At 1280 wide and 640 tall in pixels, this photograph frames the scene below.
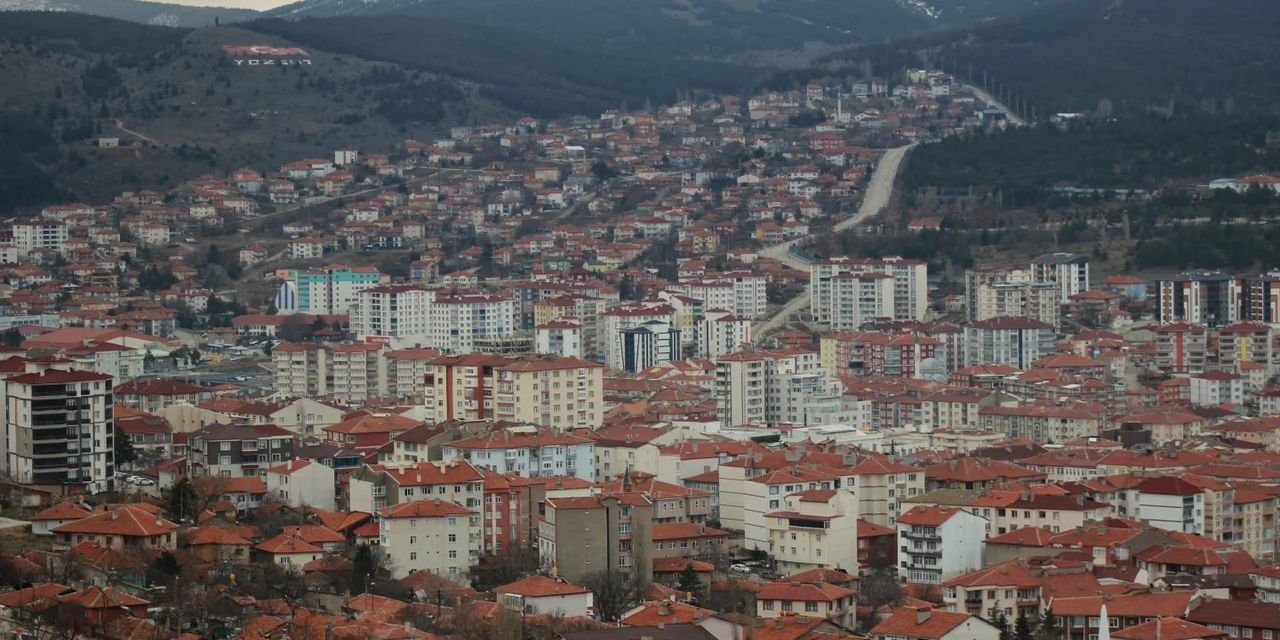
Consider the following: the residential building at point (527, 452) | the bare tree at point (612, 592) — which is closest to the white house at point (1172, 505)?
the bare tree at point (612, 592)

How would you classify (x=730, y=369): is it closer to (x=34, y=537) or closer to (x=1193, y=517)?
(x=1193, y=517)

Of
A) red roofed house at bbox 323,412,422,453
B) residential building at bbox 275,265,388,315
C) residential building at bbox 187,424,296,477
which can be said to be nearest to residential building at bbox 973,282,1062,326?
residential building at bbox 275,265,388,315

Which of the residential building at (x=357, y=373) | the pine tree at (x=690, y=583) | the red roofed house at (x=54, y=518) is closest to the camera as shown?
the pine tree at (x=690, y=583)

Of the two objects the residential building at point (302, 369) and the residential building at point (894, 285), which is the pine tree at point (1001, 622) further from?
the residential building at point (894, 285)

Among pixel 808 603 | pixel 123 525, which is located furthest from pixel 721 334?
pixel 808 603

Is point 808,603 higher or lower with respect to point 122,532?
lower

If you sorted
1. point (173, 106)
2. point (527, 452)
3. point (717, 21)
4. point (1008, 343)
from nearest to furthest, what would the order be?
point (527, 452) < point (1008, 343) < point (173, 106) < point (717, 21)

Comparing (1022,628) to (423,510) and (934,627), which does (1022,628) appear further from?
(423,510)
